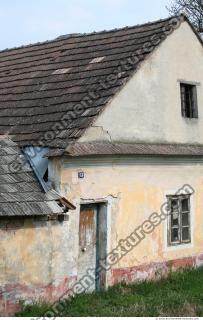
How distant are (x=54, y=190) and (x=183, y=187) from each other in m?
3.91

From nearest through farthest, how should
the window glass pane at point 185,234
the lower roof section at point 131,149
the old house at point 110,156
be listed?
the old house at point 110,156 < the lower roof section at point 131,149 < the window glass pane at point 185,234


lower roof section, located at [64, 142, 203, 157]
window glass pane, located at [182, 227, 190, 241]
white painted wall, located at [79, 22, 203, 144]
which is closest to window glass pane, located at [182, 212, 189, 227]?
window glass pane, located at [182, 227, 190, 241]

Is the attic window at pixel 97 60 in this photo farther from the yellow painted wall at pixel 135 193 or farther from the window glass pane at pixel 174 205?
the window glass pane at pixel 174 205

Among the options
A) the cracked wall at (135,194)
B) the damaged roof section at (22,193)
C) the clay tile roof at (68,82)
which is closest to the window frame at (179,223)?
the cracked wall at (135,194)

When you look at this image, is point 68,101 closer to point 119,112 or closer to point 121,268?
point 119,112

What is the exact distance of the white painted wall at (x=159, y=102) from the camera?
9.91 m

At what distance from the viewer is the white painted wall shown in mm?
9906

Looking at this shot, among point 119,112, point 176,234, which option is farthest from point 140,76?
point 176,234

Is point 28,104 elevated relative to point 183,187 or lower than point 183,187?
elevated

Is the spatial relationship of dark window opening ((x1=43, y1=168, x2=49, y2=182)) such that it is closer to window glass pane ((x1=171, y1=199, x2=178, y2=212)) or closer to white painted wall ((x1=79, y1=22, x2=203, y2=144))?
white painted wall ((x1=79, y1=22, x2=203, y2=144))

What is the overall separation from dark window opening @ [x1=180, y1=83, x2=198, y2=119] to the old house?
0.08ft

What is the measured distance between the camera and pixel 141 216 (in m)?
10.4

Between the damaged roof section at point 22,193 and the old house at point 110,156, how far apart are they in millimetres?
37

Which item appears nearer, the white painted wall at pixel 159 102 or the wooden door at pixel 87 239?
the wooden door at pixel 87 239
